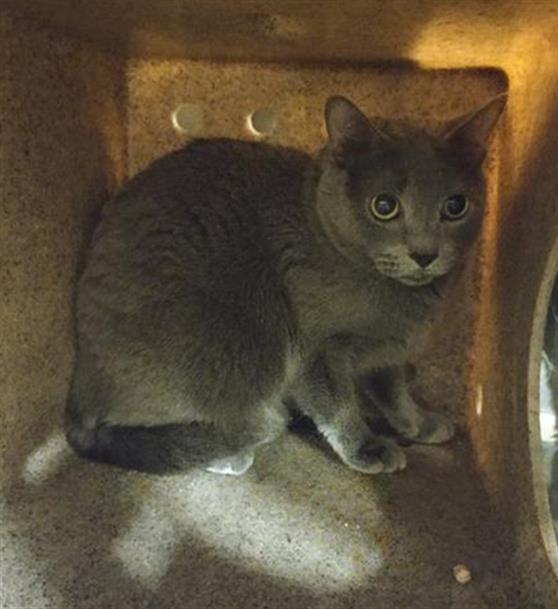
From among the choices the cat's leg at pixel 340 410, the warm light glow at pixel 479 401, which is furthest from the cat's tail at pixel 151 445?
the warm light glow at pixel 479 401

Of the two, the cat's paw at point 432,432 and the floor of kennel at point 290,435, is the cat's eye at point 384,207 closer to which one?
the floor of kennel at point 290,435

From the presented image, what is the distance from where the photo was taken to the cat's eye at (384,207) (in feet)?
3.41

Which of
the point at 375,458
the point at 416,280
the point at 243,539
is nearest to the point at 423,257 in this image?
the point at 416,280

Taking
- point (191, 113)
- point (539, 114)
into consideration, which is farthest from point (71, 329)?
point (539, 114)

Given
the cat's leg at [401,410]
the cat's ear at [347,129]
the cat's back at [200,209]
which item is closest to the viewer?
the cat's ear at [347,129]

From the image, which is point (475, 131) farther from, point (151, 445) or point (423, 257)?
point (151, 445)

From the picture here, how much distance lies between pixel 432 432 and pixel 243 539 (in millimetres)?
440

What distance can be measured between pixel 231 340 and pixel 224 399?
91 millimetres

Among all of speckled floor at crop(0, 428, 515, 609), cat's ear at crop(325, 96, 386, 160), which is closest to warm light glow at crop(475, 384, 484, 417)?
A: speckled floor at crop(0, 428, 515, 609)

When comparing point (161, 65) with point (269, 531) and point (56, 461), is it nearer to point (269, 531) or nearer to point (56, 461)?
point (56, 461)

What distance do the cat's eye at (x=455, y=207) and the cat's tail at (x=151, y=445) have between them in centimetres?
46

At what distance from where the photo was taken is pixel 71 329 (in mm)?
1201

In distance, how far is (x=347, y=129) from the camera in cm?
106

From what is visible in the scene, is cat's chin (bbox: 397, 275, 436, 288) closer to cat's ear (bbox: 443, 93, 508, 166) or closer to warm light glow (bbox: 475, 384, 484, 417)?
cat's ear (bbox: 443, 93, 508, 166)
